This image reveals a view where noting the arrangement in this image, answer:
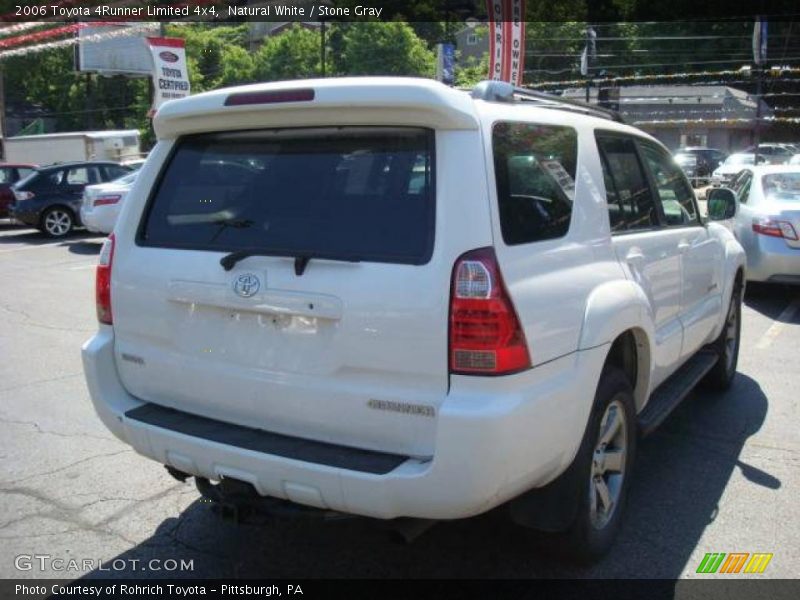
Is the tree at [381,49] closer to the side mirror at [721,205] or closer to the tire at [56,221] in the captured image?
the tire at [56,221]

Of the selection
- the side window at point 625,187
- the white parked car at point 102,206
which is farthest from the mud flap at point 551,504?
the white parked car at point 102,206

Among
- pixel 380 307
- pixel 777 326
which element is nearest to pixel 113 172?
pixel 777 326

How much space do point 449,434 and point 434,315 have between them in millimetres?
390

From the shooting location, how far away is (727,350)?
555cm

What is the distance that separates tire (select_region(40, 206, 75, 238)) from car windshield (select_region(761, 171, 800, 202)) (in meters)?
14.0

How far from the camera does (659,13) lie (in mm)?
55625

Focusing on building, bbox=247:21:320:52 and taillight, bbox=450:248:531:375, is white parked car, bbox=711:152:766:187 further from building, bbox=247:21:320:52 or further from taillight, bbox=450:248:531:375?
building, bbox=247:21:320:52

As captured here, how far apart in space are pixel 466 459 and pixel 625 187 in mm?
1934

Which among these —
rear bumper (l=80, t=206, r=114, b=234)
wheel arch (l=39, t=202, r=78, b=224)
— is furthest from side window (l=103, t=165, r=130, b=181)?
rear bumper (l=80, t=206, r=114, b=234)

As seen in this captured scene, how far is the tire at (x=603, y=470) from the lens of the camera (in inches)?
122

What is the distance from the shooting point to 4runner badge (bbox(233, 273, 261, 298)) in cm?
285

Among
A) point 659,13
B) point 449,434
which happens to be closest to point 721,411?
point 449,434

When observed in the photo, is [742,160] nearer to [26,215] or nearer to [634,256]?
[26,215]

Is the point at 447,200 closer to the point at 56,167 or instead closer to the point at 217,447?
the point at 217,447
